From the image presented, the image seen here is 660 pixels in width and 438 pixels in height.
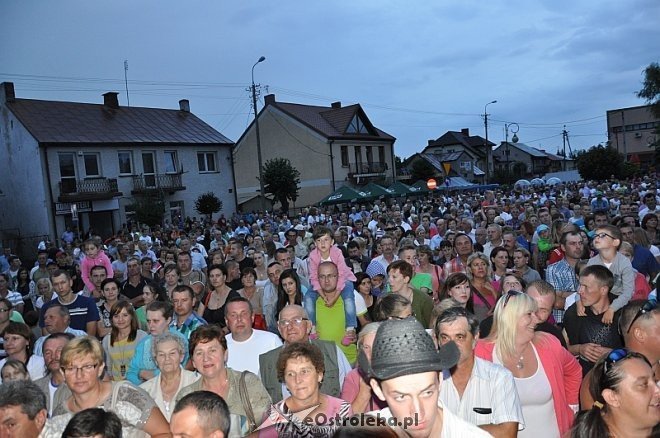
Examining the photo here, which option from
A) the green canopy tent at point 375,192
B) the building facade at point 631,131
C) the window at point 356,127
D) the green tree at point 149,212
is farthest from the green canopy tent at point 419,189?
the building facade at point 631,131

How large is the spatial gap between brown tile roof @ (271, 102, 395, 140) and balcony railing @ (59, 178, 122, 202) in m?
16.2

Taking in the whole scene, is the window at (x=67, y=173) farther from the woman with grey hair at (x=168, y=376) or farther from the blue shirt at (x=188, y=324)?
the woman with grey hair at (x=168, y=376)

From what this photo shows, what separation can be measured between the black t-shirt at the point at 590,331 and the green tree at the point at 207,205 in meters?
28.2

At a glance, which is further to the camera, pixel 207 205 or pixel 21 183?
pixel 207 205

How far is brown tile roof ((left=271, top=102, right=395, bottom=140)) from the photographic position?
40.4 metres

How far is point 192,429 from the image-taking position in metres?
2.70

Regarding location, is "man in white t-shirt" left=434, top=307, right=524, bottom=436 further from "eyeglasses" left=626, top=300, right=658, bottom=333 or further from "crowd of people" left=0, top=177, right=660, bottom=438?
"eyeglasses" left=626, top=300, right=658, bottom=333

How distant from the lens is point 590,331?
4309mm

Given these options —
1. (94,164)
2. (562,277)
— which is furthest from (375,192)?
(562,277)

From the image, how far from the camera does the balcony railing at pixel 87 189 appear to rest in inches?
1080

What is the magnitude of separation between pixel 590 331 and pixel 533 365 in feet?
4.04

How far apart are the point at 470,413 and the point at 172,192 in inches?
1231

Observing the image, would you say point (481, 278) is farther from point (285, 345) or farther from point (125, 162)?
point (125, 162)

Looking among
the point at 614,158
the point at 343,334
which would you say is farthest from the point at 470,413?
the point at 614,158
